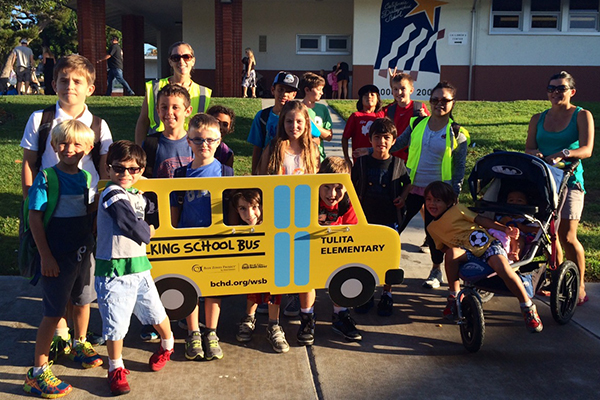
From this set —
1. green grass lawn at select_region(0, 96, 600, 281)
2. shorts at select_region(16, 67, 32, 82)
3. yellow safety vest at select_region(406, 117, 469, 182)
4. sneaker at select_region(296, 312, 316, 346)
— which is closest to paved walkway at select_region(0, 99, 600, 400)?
sneaker at select_region(296, 312, 316, 346)

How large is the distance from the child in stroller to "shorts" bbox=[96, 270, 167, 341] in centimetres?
229

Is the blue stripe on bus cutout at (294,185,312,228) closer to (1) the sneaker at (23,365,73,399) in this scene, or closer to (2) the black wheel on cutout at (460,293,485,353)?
(2) the black wheel on cutout at (460,293,485,353)

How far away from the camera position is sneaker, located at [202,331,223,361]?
411 cm

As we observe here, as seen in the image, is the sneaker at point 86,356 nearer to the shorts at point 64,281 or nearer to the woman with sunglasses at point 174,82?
the shorts at point 64,281

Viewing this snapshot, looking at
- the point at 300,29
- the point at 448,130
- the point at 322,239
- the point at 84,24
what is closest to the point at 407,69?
the point at 300,29

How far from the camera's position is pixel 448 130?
518 centimetres

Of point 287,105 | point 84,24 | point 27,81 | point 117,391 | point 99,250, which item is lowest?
point 117,391

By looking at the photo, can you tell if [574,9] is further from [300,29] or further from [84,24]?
A: [84,24]

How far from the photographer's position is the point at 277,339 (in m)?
4.27

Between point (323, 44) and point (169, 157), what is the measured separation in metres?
19.0

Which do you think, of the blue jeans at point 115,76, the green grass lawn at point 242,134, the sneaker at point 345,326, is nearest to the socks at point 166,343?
the sneaker at point 345,326

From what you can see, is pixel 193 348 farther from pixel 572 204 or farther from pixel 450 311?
pixel 572 204

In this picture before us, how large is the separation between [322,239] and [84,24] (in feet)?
58.1

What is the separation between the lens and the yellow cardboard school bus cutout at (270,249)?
13.4 ft
